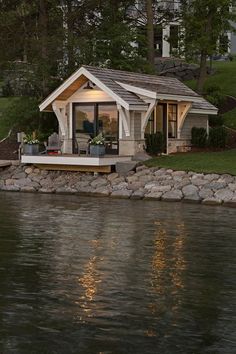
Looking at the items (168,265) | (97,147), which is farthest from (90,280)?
(97,147)

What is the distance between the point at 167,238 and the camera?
14.4m

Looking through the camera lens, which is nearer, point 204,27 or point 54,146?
point 54,146

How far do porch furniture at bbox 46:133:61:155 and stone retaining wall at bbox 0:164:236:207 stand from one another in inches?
42.4

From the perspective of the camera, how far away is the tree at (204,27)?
37.7 meters

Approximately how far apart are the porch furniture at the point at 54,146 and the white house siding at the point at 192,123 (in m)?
5.83

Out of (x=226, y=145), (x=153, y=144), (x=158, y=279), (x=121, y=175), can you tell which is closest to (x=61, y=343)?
(x=158, y=279)

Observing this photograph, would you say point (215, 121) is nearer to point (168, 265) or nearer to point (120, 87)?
point (120, 87)

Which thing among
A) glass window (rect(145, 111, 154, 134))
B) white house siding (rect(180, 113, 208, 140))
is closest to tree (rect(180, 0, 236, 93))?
white house siding (rect(180, 113, 208, 140))

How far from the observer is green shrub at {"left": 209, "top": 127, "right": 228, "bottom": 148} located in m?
31.9

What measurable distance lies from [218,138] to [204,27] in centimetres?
939

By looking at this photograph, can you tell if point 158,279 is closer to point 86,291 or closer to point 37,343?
point 86,291

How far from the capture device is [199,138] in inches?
1250

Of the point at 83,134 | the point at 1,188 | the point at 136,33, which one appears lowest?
the point at 1,188

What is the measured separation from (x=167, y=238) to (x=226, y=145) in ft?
61.5
